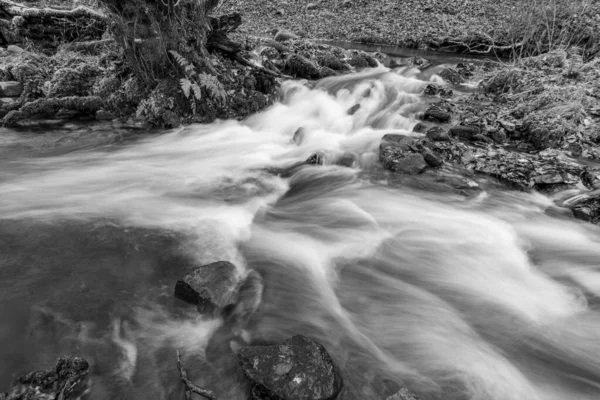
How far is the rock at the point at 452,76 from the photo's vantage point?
10.8 meters

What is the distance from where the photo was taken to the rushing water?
299 centimetres

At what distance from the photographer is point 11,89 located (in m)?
7.94

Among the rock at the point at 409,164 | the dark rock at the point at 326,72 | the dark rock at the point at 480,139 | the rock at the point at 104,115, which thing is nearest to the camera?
the rock at the point at 409,164

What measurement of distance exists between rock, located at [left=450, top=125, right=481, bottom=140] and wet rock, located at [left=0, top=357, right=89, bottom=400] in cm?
685

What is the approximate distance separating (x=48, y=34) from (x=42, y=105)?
3.71 metres

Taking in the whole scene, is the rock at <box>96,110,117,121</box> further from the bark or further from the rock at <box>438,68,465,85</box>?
the rock at <box>438,68,465,85</box>

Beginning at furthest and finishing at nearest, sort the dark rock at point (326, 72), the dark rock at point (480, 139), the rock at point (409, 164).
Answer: the dark rock at point (326, 72), the dark rock at point (480, 139), the rock at point (409, 164)

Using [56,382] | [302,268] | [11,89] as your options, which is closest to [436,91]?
[302,268]

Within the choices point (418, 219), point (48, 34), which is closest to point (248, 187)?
point (418, 219)

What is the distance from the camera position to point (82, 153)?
680 cm

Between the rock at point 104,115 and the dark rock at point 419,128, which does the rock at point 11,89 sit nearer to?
the rock at point 104,115

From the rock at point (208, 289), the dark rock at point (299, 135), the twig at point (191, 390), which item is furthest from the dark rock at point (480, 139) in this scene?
the twig at point (191, 390)

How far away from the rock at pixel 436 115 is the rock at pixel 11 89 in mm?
9006

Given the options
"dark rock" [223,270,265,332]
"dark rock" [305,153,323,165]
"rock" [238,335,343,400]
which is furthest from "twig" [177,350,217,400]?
"dark rock" [305,153,323,165]
